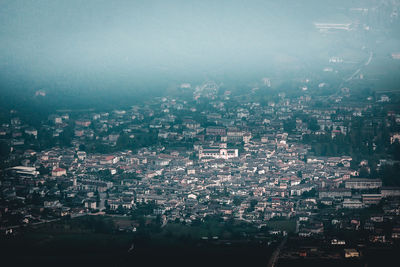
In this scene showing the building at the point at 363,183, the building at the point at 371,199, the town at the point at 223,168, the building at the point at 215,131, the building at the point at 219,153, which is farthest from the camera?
the building at the point at 215,131

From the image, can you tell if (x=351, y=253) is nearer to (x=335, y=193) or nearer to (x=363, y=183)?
(x=335, y=193)

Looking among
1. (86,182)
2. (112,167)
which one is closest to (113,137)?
(112,167)

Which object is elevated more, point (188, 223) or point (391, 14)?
point (391, 14)

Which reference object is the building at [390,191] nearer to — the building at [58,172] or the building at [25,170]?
the building at [58,172]

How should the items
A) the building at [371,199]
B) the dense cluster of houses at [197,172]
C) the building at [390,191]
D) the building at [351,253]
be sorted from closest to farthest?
the building at [351,253] < the dense cluster of houses at [197,172] < the building at [371,199] < the building at [390,191]

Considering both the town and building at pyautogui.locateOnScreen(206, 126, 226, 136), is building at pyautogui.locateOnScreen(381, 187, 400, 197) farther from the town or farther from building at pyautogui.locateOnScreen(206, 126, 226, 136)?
building at pyautogui.locateOnScreen(206, 126, 226, 136)

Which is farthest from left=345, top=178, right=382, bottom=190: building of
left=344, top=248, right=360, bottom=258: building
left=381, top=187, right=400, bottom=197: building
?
left=344, top=248, right=360, bottom=258: building

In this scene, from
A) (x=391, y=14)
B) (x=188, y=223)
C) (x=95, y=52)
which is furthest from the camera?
(x=95, y=52)

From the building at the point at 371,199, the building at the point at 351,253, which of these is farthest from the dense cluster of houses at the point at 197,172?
the building at the point at 351,253

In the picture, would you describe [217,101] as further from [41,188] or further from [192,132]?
[41,188]
